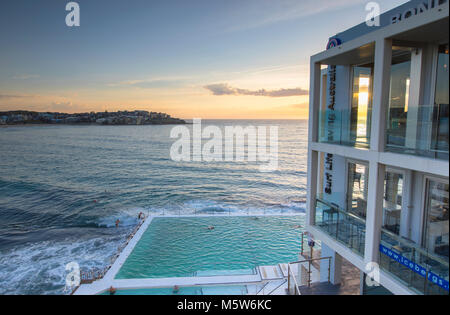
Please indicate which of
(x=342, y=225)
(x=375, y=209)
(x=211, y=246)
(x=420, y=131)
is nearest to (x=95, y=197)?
(x=211, y=246)

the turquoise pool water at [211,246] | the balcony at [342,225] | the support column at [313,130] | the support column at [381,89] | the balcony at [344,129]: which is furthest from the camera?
the turquoise pool water at [211,246]

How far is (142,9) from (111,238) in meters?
36.0

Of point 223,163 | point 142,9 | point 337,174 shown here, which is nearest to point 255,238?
point 337,174

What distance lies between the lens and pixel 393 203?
24.6 ft

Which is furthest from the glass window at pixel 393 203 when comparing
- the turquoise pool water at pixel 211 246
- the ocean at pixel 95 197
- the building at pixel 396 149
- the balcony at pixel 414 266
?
the ocean at pixel 95 197

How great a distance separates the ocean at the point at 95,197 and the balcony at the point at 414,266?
49.8 feet

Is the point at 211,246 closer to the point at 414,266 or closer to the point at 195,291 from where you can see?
the point at 195,291

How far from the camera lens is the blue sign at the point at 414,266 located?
16.2 feet

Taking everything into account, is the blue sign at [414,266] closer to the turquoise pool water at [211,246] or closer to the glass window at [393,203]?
the glass window at [393,203]

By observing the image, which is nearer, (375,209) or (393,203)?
(375,209)

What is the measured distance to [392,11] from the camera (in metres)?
8.08

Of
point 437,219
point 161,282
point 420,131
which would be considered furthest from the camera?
point 161,282

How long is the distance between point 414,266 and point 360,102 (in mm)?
5687

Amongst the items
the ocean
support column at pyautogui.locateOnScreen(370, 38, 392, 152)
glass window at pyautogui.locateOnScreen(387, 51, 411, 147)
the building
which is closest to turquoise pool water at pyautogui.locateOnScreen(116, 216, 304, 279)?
the ocean
